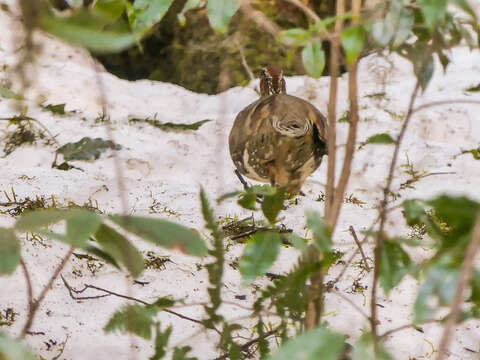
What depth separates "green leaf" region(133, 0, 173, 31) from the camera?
0.85 m

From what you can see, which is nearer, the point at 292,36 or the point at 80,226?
the point at 80,226

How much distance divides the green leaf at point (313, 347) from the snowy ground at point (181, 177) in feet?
1.23

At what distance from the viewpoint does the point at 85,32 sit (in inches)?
20.6

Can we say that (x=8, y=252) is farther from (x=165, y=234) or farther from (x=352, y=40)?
(x=352, y=40)

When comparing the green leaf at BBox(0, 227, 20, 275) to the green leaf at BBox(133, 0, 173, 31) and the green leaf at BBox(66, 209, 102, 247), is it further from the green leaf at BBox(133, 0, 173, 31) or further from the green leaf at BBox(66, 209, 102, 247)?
the green leaf at BBox(133, 0, 173, 31)

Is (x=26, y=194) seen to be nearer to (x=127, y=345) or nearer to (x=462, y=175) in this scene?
(x=127, y=345)

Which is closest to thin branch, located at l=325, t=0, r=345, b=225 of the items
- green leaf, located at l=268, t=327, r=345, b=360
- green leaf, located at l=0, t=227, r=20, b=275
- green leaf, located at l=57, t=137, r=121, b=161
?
green leaf, located at l=268, t=327, r=345, b=360

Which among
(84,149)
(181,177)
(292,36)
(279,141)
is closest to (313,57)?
(292,36)

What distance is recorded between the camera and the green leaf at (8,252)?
25.3 inches

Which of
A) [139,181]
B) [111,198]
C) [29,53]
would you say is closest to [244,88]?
[139,181]

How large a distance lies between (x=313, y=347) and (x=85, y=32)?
1.22 ft

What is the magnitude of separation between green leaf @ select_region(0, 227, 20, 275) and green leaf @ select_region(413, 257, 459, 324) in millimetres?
448

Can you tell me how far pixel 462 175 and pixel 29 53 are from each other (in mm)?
2417

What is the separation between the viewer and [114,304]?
150 centimetres
